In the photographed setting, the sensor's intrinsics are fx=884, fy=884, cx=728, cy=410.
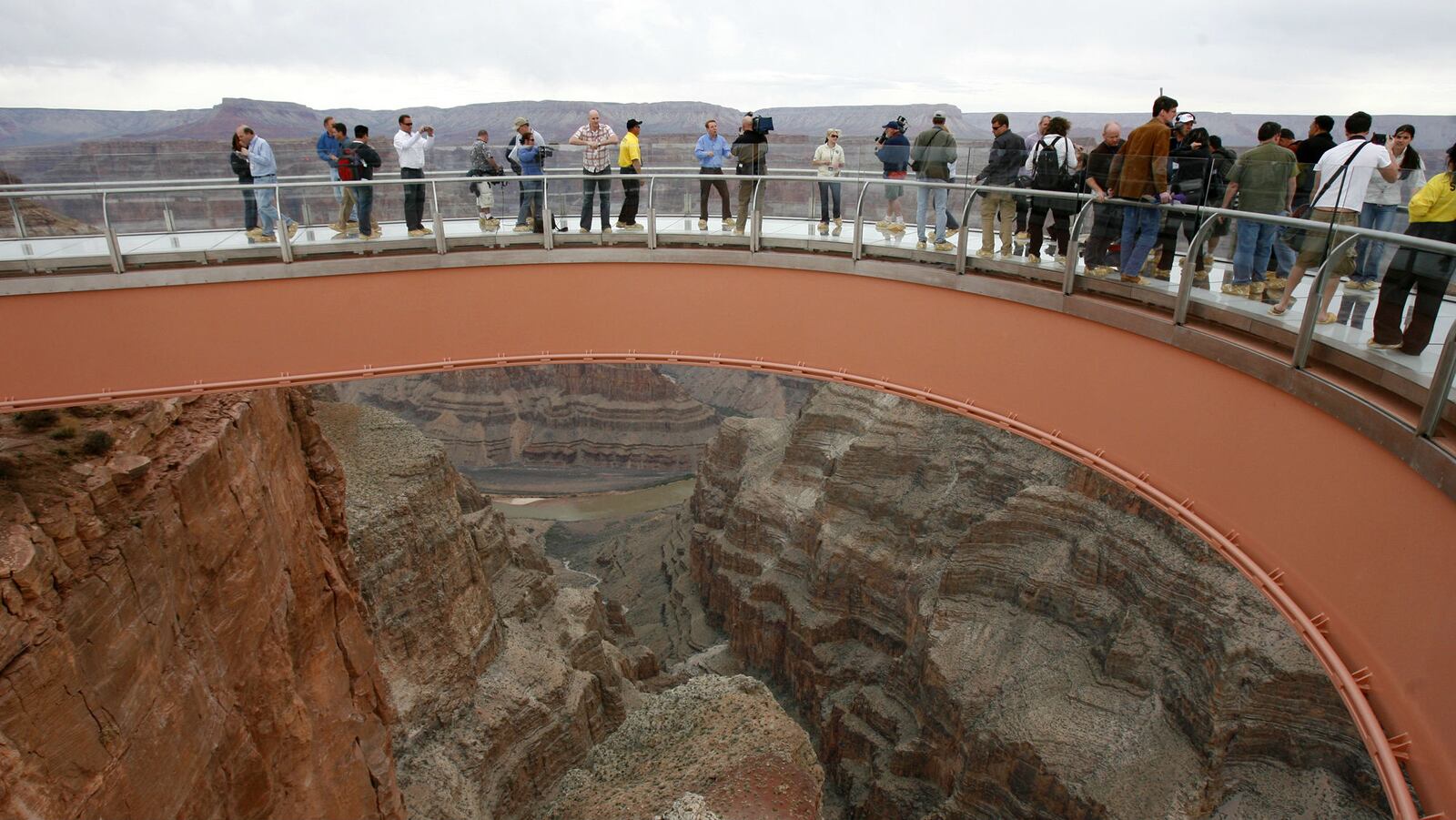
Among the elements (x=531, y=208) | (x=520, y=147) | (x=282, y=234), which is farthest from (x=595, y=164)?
(x=282, y=234)

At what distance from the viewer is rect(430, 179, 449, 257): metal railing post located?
1300 centimetres

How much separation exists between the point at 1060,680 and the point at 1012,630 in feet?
7.98

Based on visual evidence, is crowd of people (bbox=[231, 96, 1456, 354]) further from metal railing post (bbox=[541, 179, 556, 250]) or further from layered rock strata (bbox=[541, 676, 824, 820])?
layered rock strata (bbox=[541, 676, 824, 820])

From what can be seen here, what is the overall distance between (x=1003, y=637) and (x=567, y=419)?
123ft

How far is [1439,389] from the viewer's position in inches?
252

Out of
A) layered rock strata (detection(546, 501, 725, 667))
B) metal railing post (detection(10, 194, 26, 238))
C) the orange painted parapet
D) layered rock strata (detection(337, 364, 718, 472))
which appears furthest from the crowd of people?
layered rock strata (detection(337, 364, 718, 472))

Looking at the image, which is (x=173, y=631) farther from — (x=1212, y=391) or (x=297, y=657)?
(x=1212, y=391)

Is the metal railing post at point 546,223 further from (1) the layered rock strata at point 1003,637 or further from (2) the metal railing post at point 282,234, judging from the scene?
(1) the layered rock strata at point 1003,637

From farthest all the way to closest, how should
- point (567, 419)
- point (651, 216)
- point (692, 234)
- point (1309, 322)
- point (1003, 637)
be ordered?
1. point (567, 419)
2. point (1003, 637)
3. point (692, 234)
4. point (651, 216)
5. point (1309, 322)

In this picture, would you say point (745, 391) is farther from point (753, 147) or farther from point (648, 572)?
point (753, 147)

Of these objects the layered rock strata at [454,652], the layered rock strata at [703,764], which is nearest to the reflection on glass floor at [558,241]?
the layered rock strata at [703,764]

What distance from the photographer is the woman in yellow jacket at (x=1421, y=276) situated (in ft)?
21.6

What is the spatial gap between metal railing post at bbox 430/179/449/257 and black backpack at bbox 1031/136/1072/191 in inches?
333

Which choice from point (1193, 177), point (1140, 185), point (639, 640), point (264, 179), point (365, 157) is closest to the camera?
point (1193, 177)
